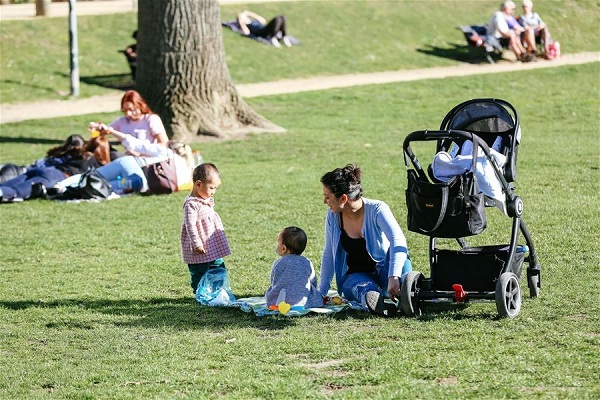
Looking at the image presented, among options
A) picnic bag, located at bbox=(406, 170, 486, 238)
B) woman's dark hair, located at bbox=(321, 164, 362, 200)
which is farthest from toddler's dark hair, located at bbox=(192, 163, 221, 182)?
picnic bag, located at bbox=(406, 170, 486, 238)

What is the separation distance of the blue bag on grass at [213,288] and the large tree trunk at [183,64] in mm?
8491

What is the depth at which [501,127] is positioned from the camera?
823 cm

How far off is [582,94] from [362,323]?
49.4 ft

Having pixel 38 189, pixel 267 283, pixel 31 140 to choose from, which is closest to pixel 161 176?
pixel 38 189

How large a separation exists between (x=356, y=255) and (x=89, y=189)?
18.9 ft

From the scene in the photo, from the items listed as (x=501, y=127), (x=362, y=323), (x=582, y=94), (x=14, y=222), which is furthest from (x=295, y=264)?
(x=582, y=94)

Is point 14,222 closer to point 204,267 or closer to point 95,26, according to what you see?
point 204,267

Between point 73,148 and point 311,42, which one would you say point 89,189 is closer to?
point 73,148

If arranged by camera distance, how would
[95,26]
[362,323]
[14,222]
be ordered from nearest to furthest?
1. [362,323]
2. [14,222]
3. [95,26]

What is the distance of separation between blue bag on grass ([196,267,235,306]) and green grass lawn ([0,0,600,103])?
13.2 meters

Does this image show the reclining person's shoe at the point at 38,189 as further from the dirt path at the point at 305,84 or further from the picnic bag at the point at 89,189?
the dirt path at the point at 305,84

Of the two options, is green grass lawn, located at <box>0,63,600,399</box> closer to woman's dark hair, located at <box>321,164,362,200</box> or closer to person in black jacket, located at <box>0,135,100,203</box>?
person in black jacket, located at <box>0,135,100,203</box>

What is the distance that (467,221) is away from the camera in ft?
24.7

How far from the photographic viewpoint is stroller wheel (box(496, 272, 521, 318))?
744cm
